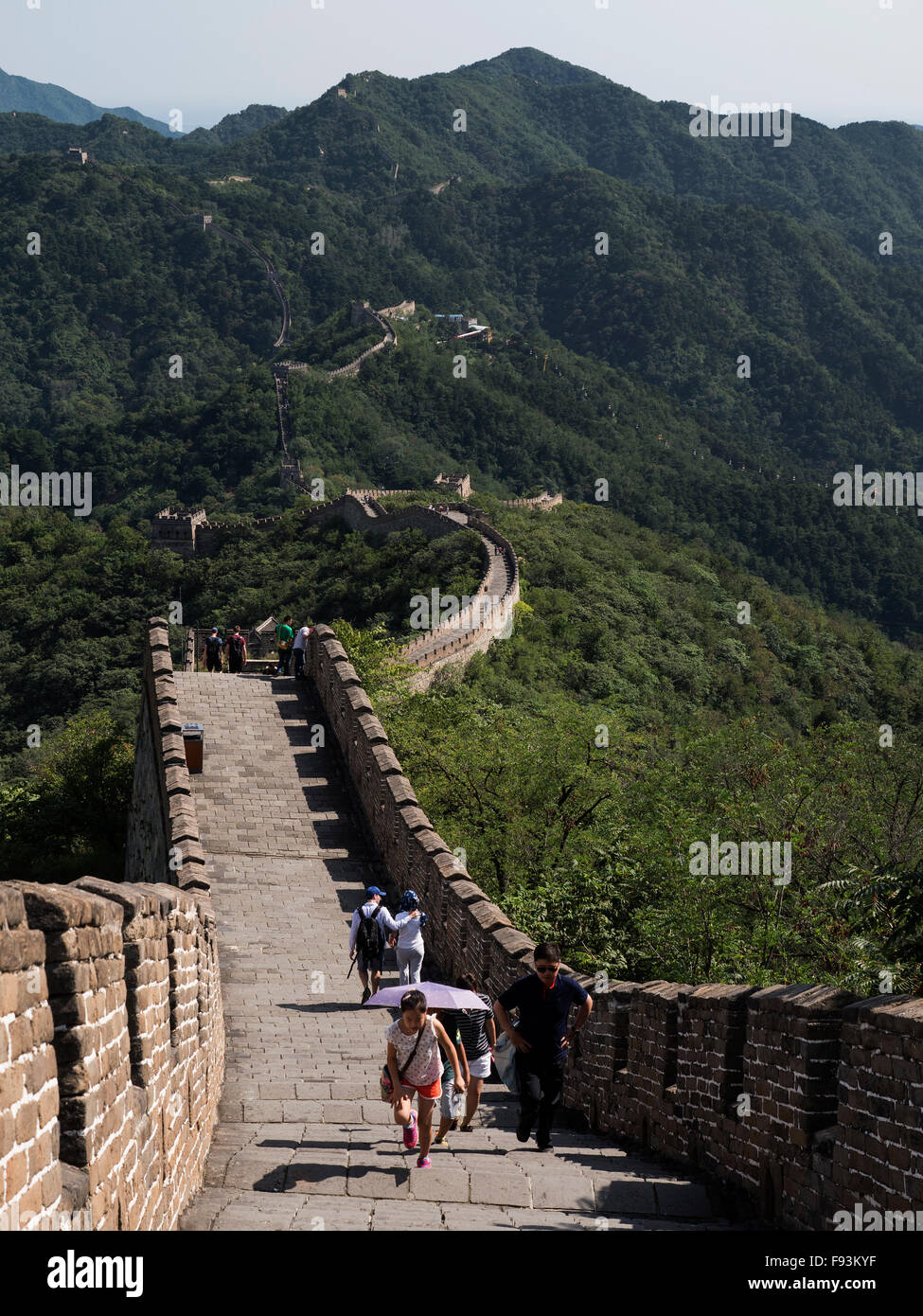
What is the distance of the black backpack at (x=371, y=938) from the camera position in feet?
38.7

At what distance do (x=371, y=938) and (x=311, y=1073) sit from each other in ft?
6.17

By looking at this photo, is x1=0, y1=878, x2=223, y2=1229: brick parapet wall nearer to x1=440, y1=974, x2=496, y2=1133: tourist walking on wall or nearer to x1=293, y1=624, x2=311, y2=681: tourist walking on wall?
x1=440, y1=974, x2=496, y2=1133: tourist walking on wall

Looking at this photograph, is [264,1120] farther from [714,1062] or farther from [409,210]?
[409,210]

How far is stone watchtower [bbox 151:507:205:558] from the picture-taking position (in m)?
67.7

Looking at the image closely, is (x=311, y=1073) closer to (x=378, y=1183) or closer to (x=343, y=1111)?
(x=343, y=1111)

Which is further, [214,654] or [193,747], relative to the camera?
[214,654]

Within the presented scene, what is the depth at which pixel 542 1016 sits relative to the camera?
7805mm

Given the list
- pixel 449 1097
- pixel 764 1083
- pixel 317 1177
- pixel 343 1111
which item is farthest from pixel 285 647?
pixel 764 1083

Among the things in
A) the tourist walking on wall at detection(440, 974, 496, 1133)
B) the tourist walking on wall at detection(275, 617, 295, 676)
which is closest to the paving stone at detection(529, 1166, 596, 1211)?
the tourist walking on wall at detection(440, 974, 496, 1133)

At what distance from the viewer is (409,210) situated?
188 metres

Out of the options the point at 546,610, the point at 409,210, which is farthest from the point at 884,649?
the point at 409,210

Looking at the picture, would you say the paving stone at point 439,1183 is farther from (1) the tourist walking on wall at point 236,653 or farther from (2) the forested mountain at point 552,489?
(1) the tourist walking on wall at point 236,653

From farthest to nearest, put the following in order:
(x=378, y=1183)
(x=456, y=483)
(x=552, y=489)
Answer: (x=552, y=489) < (x=456, y=483) < (x=378, y=1183)

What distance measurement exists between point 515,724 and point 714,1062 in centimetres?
1452
